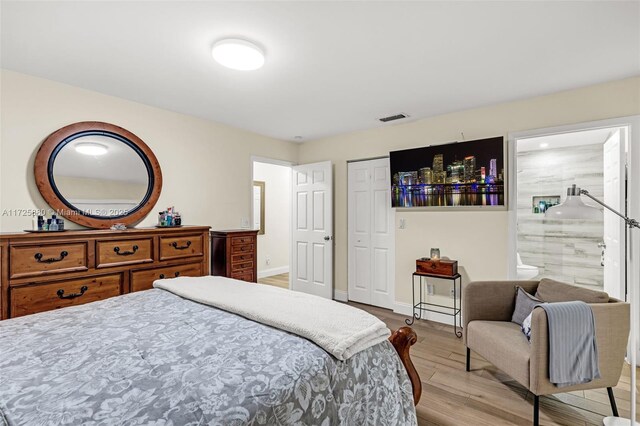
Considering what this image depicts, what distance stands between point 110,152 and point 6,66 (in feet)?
2.98

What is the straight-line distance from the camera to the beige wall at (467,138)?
9.37 ft

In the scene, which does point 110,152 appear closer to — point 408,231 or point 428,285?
point 408,231

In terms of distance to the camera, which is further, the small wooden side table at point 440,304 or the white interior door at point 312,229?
the white interior door at point 312,229

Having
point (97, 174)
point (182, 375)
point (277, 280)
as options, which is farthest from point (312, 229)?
point (182, 375)

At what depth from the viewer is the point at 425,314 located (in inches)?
153

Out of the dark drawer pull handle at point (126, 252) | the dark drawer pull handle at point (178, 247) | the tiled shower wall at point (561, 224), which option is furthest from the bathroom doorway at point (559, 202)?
the dark drawer pull handle at point (126, 252)

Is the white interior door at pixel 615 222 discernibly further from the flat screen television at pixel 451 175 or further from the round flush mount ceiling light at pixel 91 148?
the round flush mount ceiling light at pixel 91 148

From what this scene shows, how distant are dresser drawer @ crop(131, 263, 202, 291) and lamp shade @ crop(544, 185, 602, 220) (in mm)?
3016

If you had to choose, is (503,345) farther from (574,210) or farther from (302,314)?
(302,314)

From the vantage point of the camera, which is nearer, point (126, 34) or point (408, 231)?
point (126, 34)

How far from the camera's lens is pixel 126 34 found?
78.5 inches

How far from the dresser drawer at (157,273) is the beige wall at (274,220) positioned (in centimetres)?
315

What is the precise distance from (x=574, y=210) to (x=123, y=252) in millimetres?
3379

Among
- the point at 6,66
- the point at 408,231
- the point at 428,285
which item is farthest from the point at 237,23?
the point at 428,285
